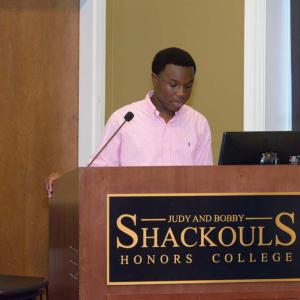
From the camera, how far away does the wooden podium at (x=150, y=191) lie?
2287 mm

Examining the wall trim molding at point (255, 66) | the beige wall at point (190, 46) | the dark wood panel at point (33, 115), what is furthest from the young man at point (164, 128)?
the dark wood panel at point (33, 115)

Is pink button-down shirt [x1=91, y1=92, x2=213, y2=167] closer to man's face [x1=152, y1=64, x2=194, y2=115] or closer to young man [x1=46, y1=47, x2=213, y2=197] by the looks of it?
young man [x1=46, y1=47, x2=213, y2=197]

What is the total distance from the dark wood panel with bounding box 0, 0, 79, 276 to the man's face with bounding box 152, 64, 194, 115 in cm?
181

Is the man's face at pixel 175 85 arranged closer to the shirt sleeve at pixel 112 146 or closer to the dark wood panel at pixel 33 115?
the shirt sleeve at pixel 112 146

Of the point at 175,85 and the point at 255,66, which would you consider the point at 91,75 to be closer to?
the point at 255,66

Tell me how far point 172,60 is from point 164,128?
1.05 ft

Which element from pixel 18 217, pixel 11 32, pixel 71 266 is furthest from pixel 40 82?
pixel 71 266

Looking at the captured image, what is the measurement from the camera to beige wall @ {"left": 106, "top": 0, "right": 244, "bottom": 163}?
4.23m

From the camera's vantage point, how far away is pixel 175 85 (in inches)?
125

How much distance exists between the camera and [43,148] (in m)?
4.95

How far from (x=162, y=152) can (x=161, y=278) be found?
1048mm

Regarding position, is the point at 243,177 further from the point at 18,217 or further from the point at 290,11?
the point at 18,217

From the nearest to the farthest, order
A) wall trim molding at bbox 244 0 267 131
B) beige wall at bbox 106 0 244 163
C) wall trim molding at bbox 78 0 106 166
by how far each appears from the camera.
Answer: wall trim molding at bbox 244 0 267 131, beige wall at bbox 106 0 244 163, wall trim molding at bbox 78 0 106 166

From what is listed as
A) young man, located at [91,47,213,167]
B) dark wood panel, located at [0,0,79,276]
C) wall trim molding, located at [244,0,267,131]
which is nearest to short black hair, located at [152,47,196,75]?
young man, located at [91,47,213,167]
